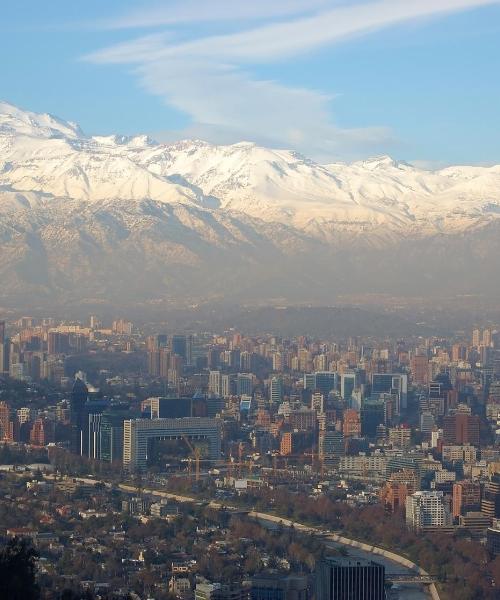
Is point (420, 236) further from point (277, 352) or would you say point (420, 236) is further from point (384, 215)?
point (277, 352)

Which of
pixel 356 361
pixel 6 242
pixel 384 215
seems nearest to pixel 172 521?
pixel 356 361

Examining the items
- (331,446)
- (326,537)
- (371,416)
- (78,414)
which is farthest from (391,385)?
(326,537)

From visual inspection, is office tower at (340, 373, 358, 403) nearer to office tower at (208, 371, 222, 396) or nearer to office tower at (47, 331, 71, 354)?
office tower at (208, 371, 222, 396)

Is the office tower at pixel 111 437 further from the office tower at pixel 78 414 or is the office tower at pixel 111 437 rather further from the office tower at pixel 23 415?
the office tower at pixel 23 415

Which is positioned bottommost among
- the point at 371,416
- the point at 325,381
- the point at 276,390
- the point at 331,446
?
the point at 331,446

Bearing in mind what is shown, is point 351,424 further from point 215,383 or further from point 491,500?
point 491,500

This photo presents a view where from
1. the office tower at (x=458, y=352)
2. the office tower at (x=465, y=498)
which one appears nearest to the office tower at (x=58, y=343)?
the office tower at (x=458, y=352)
